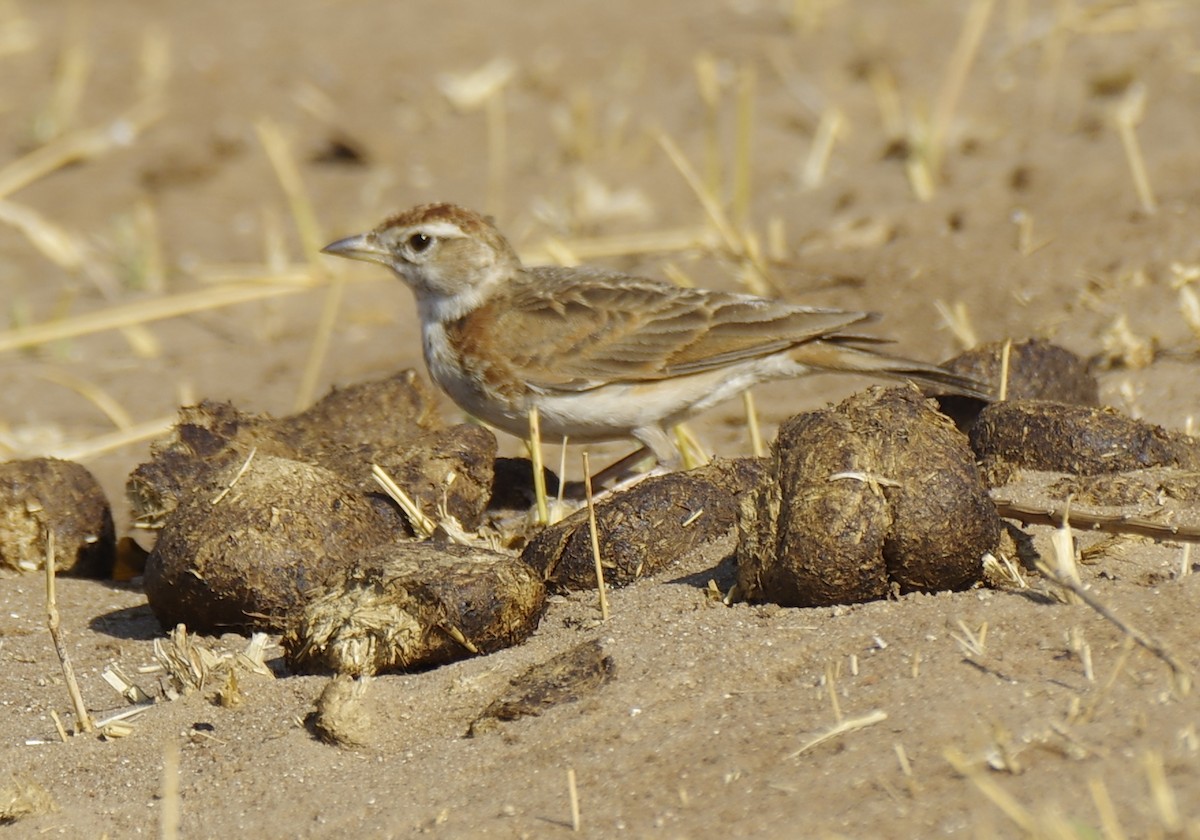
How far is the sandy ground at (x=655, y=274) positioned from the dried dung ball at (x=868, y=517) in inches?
3.7

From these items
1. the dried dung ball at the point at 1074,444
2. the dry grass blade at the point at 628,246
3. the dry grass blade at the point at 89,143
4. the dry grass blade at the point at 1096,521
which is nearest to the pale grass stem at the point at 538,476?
the dried dung ball at the point at 1074,444

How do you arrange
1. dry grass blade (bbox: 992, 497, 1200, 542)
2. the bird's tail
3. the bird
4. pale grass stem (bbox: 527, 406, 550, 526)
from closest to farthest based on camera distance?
dry grass blade (bbox: 992, 497, 1200, 542) < pale grass stem (bbox: 527, 406, 550, 526) < the bird's tail < the bird

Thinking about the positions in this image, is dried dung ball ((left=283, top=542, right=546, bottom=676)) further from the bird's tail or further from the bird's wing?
the bird's tail

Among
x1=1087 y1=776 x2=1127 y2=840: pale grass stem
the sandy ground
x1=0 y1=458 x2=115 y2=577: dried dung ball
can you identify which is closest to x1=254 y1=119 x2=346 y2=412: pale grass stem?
the sandy ground

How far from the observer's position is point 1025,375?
6.37 m

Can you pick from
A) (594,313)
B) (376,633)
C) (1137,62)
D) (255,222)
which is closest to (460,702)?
(376,633)

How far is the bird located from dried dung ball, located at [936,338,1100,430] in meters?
0.22

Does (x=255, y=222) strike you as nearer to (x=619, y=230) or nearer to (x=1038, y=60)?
(x=619, y=230)

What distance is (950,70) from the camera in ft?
37.8

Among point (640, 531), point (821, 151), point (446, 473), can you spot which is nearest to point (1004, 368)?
point (640, 531)

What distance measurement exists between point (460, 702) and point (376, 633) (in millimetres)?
374

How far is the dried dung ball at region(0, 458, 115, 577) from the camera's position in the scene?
6121 mm

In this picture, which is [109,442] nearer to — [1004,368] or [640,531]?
[640,531]

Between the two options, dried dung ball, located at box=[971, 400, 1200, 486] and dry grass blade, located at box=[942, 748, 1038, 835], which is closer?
dry grass blade, located at box=[942, 748, 1038, 835]
